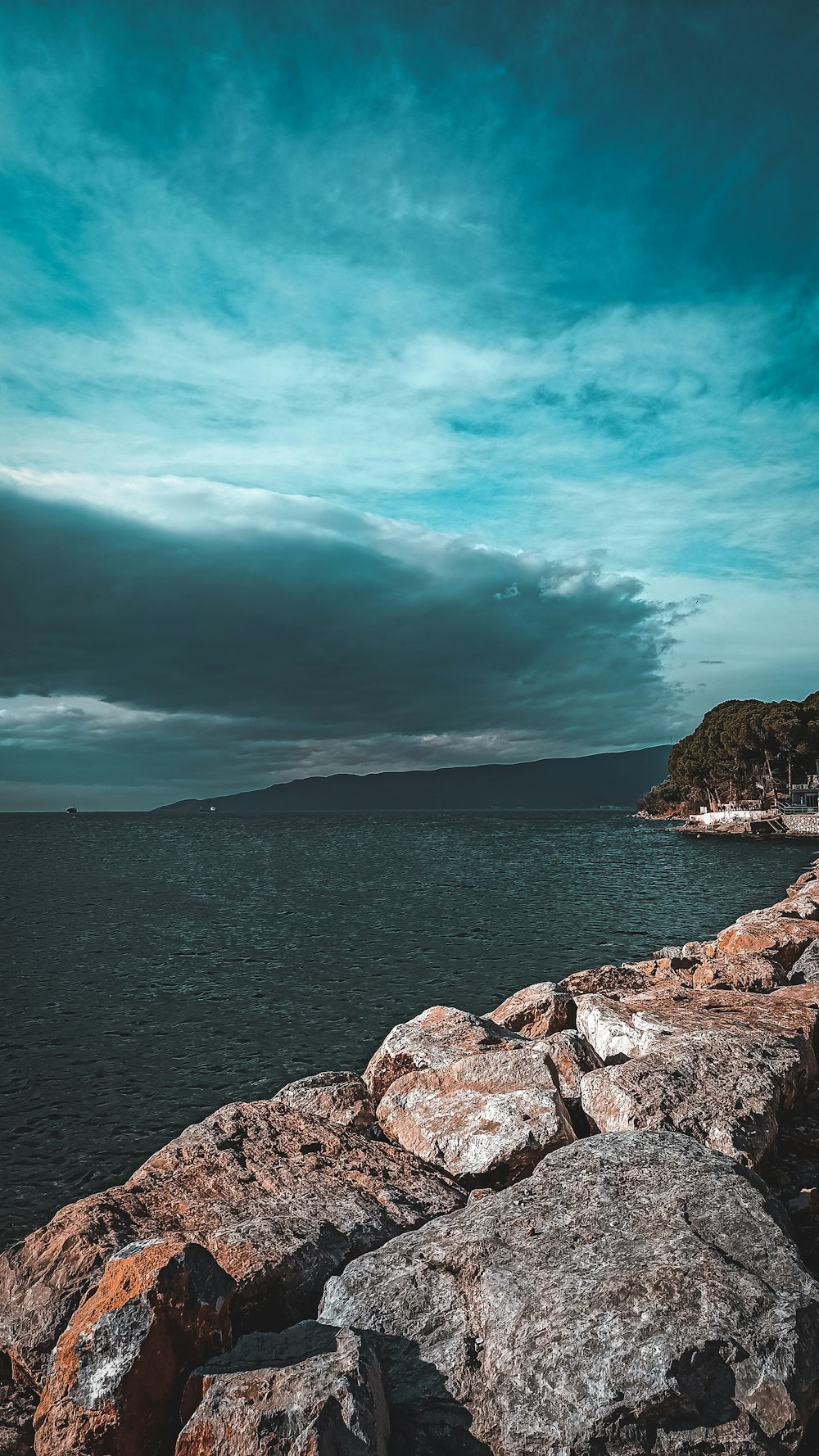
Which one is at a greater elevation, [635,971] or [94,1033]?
[635,971]

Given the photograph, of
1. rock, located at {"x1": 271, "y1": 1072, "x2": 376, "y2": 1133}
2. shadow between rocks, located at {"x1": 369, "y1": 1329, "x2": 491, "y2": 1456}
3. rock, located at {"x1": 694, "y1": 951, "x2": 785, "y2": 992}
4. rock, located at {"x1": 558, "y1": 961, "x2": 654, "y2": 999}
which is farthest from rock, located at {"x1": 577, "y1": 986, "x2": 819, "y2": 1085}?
shadow between rocks, located at {"x1": 369, "y1": 1329, "x2": 491, "y2": 1456}

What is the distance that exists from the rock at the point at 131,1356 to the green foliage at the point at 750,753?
121 metres

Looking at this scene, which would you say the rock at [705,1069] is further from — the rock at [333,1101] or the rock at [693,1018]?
the rock at [333,1101]

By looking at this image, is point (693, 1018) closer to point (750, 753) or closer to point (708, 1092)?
point (708, 1092)

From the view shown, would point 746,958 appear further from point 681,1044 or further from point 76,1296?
point 76,1296

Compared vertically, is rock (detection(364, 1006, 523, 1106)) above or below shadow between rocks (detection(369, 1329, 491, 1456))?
above

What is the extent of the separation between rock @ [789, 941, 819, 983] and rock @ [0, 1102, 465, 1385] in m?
10.9

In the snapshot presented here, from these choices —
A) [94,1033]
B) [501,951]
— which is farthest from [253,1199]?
[501,951]

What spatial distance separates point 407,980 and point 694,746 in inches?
5141

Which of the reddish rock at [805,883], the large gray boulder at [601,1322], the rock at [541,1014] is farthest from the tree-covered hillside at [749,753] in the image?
the large gray boulder at [601,1322]

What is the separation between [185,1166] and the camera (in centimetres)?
960

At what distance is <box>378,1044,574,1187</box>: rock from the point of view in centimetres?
930

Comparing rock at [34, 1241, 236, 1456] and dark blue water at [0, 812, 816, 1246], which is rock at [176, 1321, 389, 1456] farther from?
dark blue water at [0, 812, 816, 1246]

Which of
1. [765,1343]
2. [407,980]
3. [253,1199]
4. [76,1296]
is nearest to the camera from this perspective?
[765,1343]
